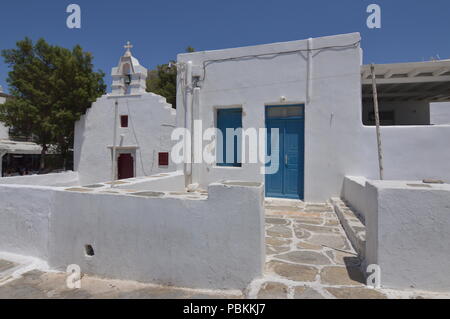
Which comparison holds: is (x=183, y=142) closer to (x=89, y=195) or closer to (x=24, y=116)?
(x=89, y=195)

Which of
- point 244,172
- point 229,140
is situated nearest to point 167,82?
point 229,140

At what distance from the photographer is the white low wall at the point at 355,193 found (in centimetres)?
459

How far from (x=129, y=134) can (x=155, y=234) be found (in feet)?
26.1

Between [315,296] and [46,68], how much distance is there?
15365 millimetres

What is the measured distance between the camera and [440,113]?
1288cm

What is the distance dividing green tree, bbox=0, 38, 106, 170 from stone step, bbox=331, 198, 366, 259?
38.2 ft

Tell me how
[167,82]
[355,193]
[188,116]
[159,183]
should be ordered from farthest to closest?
[167,82] → [188,116] → [159,183] → [355,193]

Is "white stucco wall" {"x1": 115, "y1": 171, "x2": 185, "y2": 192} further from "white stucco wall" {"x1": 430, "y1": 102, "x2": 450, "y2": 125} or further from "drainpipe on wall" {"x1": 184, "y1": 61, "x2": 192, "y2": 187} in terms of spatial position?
"white stucco wall" {"x1": 430, "y1": 102, "x2": 450, "y2": 125}

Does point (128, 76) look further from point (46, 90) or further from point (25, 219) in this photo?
point (25, 219)

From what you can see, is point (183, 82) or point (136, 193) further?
point (183, 82)

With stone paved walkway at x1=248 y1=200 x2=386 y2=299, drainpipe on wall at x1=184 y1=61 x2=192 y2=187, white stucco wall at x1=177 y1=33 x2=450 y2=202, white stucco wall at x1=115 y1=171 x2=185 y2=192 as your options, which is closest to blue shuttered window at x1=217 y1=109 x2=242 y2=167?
white stucco wall at x1=177 y1=33 x2=450 y2=202

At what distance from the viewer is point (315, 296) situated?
8.29 feet
